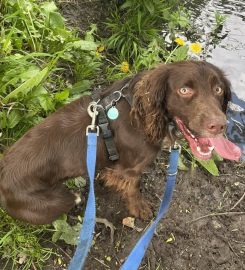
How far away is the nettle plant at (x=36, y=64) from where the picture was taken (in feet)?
11.5

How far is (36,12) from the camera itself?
4363 mm

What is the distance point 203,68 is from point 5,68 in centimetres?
174

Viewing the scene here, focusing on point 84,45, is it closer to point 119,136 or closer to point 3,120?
point 3,120

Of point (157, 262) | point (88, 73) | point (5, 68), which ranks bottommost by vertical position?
point (157, 262)

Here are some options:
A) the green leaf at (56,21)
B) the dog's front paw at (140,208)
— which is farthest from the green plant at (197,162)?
the green leaf at (56,21)

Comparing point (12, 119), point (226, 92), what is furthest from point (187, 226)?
point (12, 119)

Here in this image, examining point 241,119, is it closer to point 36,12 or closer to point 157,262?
point 157,262

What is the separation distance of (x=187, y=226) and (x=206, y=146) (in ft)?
3.03

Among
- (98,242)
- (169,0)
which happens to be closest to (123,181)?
(98,242)

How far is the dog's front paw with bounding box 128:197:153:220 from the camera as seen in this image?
11.2ft

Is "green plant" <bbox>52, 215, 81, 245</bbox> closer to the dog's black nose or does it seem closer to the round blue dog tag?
the round blue dog tag

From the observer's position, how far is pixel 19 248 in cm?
304

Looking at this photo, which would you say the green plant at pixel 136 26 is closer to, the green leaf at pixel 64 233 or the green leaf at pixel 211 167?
the green leaf at pixel 211 167

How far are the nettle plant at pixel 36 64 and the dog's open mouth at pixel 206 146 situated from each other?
1232 mm
